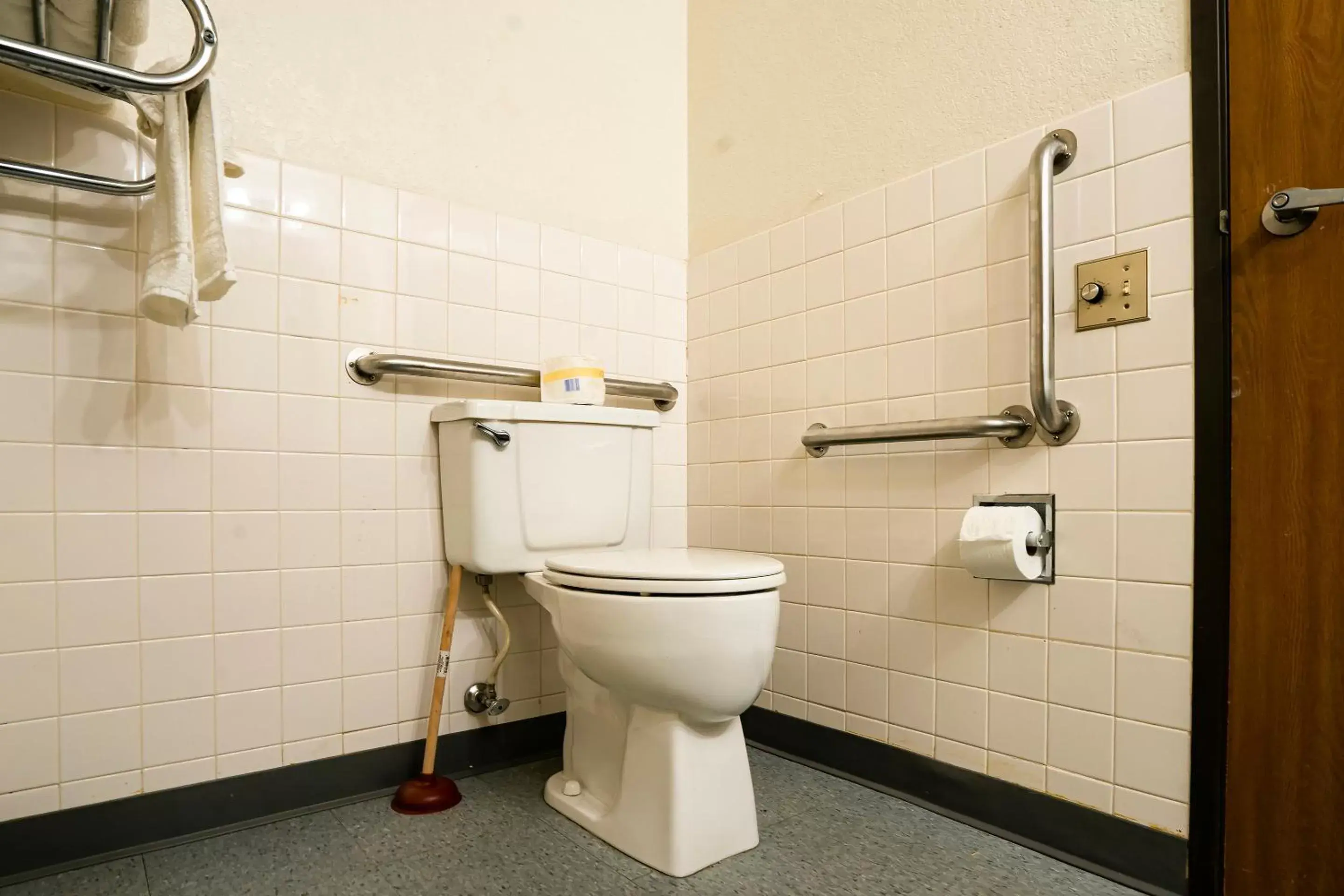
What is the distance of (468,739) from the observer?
5.03ft

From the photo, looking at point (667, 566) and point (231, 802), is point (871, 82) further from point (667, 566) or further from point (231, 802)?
point (231, 802)

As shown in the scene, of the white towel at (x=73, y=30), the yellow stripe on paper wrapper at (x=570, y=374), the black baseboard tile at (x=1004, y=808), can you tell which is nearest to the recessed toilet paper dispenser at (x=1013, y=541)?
the black baseboard tile at (x=1004, y=808)

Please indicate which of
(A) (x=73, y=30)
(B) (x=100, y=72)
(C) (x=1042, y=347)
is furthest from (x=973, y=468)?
(A) (x=73, y=30)

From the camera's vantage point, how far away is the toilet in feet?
3.66

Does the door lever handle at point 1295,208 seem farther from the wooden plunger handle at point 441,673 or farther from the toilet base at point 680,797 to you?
the wooden plunger handle at point 441,673

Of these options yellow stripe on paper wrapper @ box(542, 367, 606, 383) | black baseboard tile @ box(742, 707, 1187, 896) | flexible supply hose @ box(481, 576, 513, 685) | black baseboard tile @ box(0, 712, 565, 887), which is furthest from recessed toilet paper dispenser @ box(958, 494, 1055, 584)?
black baseboard tile @ box(0, 712, 565, 887)

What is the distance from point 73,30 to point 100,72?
23 centimetres

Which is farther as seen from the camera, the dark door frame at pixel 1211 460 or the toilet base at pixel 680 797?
the toilet base at pixel 680 797

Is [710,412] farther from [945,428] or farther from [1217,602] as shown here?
[1217,602]

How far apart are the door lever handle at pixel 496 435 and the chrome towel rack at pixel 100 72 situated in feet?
2.04

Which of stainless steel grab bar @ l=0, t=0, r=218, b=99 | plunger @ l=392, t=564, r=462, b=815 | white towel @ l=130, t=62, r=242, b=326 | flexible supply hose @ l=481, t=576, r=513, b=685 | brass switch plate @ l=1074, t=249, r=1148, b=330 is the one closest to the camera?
stainless steel grab bar @ l=0, t=0, r=218, b=99

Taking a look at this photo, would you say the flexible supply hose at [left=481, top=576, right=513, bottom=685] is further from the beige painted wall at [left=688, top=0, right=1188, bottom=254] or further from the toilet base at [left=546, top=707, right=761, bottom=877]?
the beige painted wall at [left=688, top=0, right=1188, bottom=254]

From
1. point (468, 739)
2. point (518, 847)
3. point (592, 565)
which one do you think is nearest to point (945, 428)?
point (592, 565)

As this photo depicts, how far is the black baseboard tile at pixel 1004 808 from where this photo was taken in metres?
1.09
